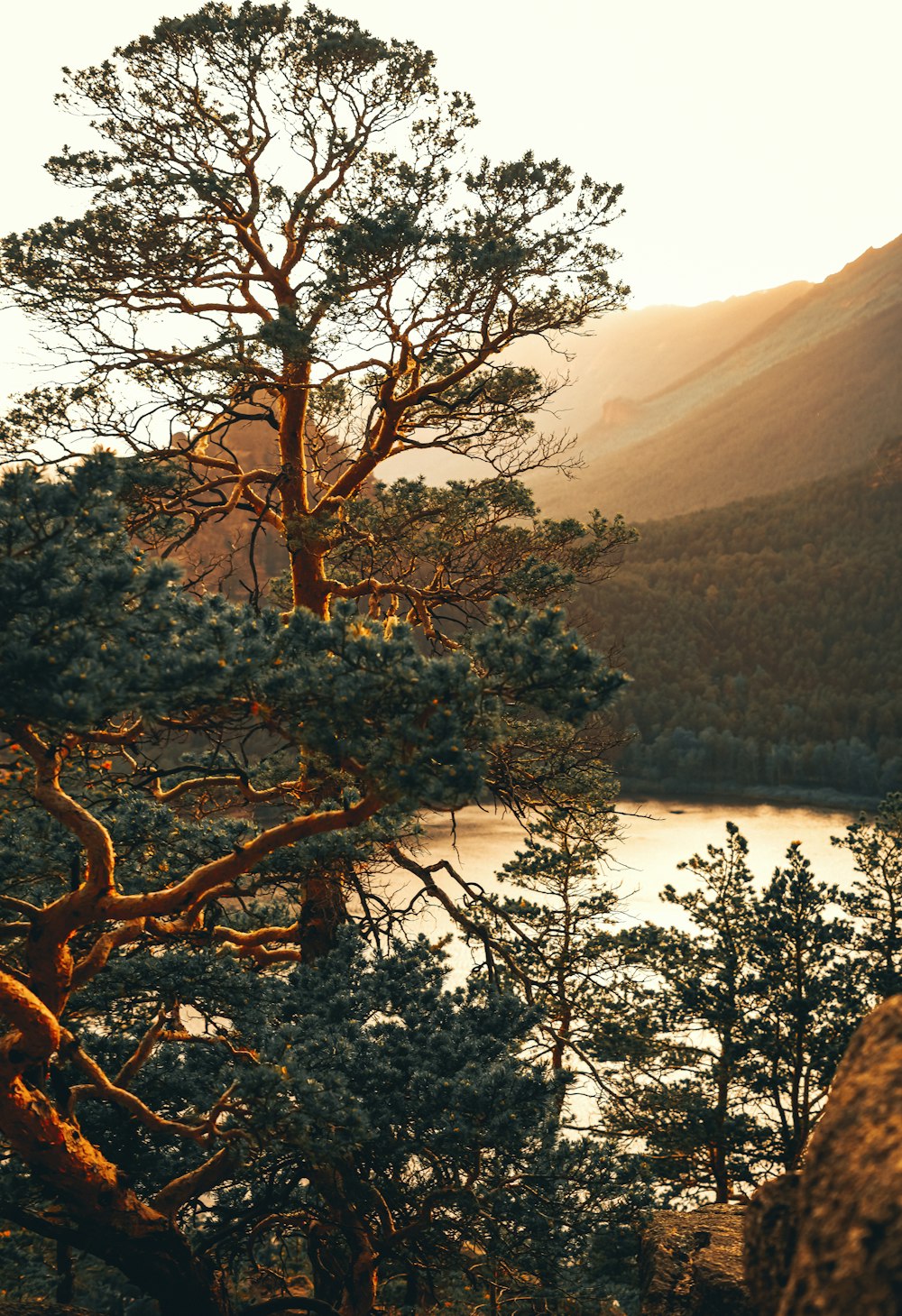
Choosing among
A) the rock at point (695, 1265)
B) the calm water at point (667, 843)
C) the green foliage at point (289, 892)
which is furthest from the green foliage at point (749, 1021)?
the calm water at point (667, 843)

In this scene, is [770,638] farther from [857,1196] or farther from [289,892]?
[857,1196]

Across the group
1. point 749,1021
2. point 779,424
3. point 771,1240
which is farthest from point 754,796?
point 779,424

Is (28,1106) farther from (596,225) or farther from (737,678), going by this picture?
(737,678)

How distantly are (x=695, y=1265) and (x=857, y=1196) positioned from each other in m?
2.76

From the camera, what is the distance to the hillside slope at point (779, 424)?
4316 inches

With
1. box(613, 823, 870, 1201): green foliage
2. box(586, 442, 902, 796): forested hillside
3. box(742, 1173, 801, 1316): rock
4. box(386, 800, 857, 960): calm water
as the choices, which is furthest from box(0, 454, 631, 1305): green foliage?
box(586, 442, 902, 796): forested hillside

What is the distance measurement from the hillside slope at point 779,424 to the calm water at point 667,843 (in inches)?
2333

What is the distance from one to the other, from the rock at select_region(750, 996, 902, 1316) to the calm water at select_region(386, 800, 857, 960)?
18415 mm

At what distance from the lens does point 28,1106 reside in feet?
11.6

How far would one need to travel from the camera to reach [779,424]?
121 metres

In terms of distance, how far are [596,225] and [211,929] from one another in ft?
18.3

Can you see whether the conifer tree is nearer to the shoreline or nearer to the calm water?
the calm water

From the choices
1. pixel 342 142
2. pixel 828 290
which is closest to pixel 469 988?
pixel 342 142

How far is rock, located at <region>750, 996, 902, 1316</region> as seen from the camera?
1548 mm
